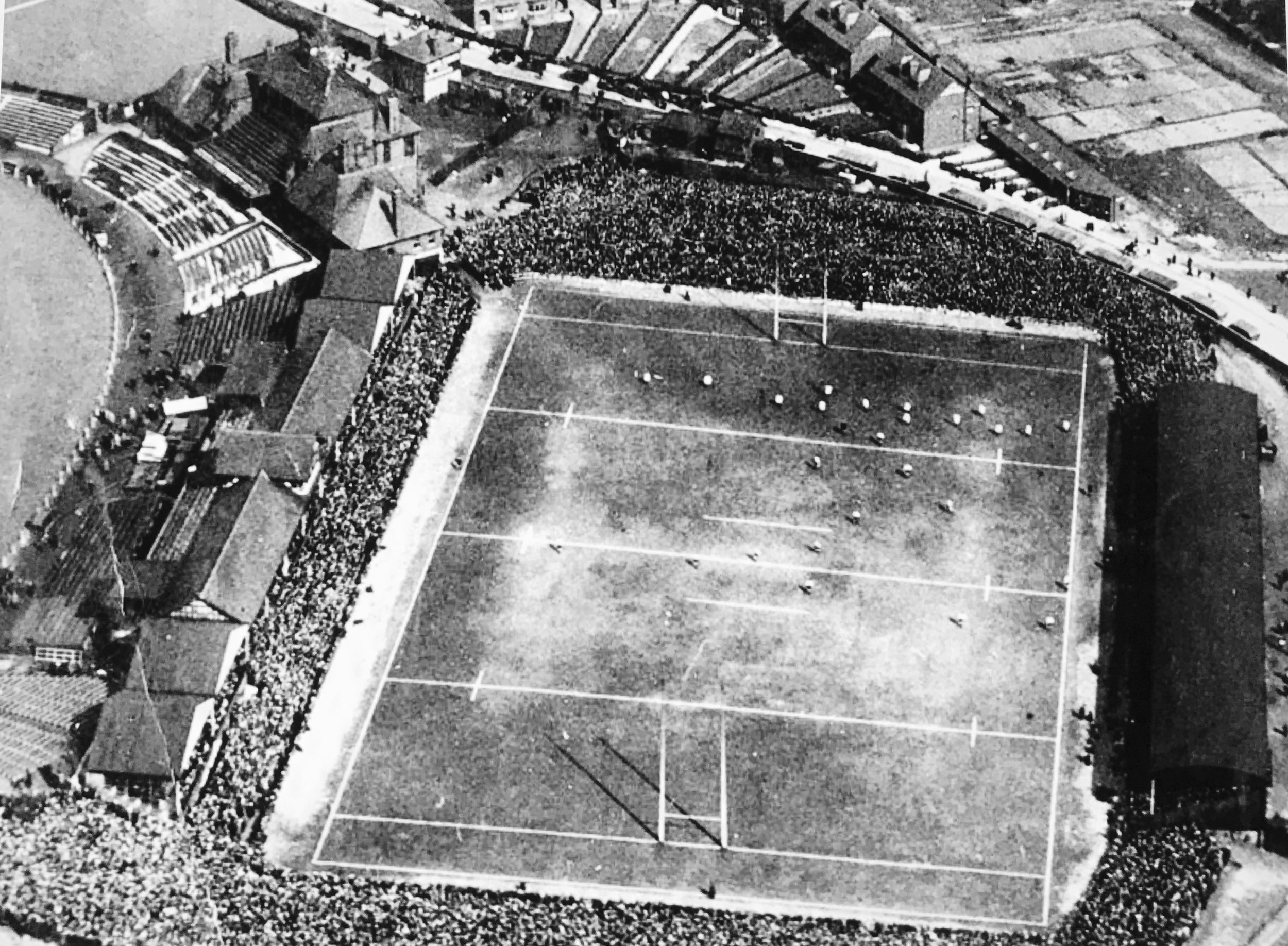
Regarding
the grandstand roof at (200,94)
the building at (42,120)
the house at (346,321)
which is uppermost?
the grandstand roof at (200,94)

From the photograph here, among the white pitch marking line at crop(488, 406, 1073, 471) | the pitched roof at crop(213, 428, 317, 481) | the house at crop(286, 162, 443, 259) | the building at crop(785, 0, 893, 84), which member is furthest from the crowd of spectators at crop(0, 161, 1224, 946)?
the building at crop(785, 0, 893, 84)

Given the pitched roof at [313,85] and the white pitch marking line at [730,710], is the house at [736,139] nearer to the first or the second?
the pitched roof at [313,85]

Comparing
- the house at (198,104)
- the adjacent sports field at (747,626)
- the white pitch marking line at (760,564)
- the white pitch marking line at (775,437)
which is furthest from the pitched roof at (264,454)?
the house at (198,104)

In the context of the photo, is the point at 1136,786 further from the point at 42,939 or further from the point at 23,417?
the point at 23,417

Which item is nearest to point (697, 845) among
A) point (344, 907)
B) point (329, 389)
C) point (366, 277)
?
point (344, 907)

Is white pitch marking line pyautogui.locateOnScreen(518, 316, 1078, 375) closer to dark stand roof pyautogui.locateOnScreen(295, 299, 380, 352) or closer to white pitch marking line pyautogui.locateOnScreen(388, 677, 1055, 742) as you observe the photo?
dark stand roof pyautogui.locateOnScreen(295, 299, 380, 352)

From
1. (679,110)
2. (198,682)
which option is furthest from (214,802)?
(679,110)
